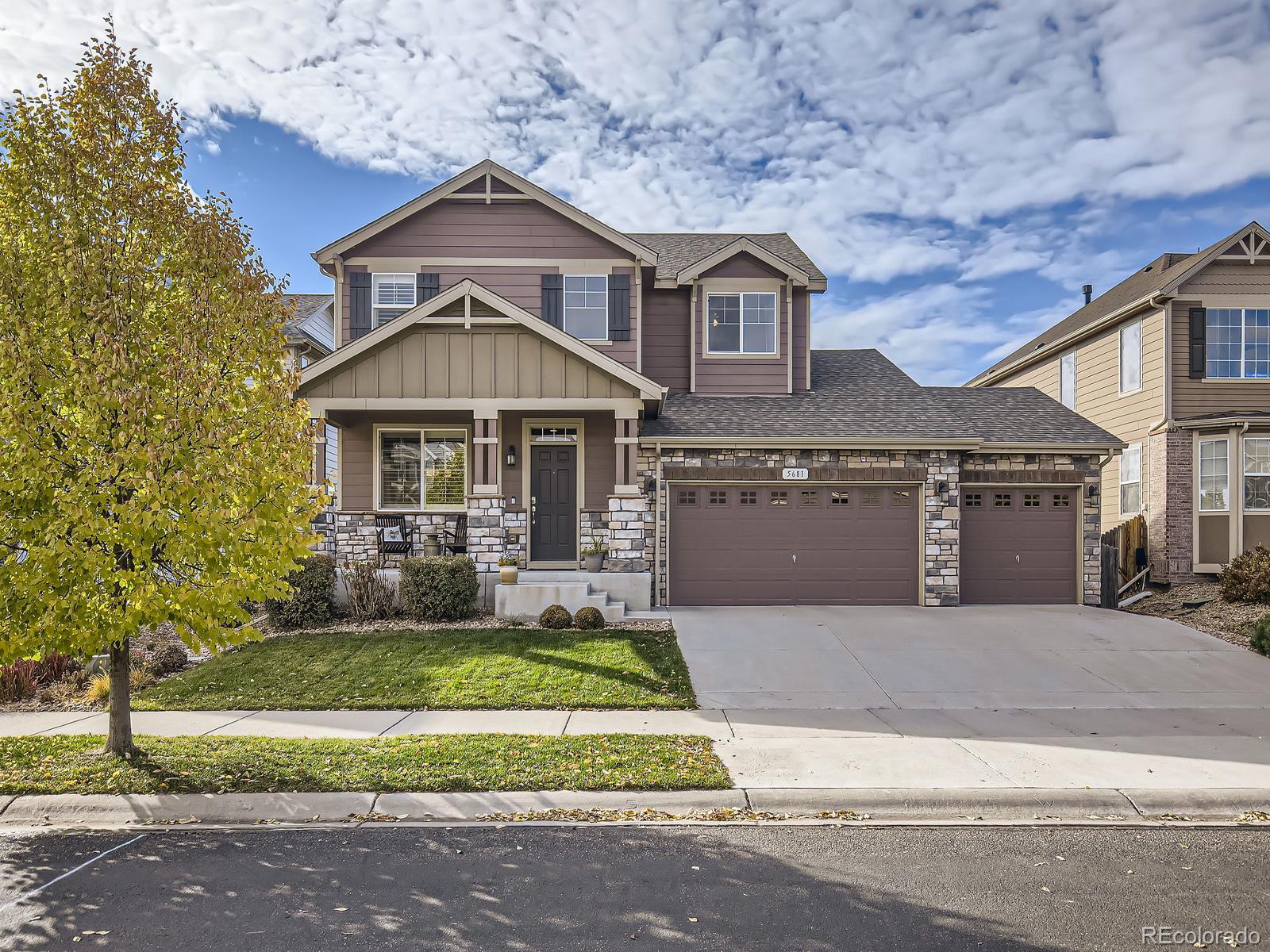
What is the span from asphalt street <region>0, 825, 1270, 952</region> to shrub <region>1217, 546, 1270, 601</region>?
1054 cm

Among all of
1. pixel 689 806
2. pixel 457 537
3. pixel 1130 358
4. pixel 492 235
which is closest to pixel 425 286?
pixel 492 235

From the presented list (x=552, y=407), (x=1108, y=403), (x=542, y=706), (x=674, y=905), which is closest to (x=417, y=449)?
(x=552, y=407)

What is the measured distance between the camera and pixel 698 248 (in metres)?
17.9

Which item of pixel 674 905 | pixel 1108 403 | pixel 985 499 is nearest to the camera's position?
pixel 674 905

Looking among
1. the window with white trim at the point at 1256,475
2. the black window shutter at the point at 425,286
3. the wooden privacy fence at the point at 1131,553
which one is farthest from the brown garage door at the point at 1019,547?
the black window shutter at the point at 425,286

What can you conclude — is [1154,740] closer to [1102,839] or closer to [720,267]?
[1102,839]

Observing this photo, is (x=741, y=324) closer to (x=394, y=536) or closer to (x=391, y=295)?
(x=391, y=295)

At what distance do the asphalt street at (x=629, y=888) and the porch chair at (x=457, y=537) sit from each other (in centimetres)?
918

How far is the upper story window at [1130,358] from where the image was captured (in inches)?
672

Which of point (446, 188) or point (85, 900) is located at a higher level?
point (446, 188)

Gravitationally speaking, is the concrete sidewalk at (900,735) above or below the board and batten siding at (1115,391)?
below

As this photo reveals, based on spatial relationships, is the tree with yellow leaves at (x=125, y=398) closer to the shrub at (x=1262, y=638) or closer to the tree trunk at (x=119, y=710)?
the tree trunk at (x=119, y=710)

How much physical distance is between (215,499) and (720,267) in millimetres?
12499

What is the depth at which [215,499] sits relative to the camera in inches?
217
